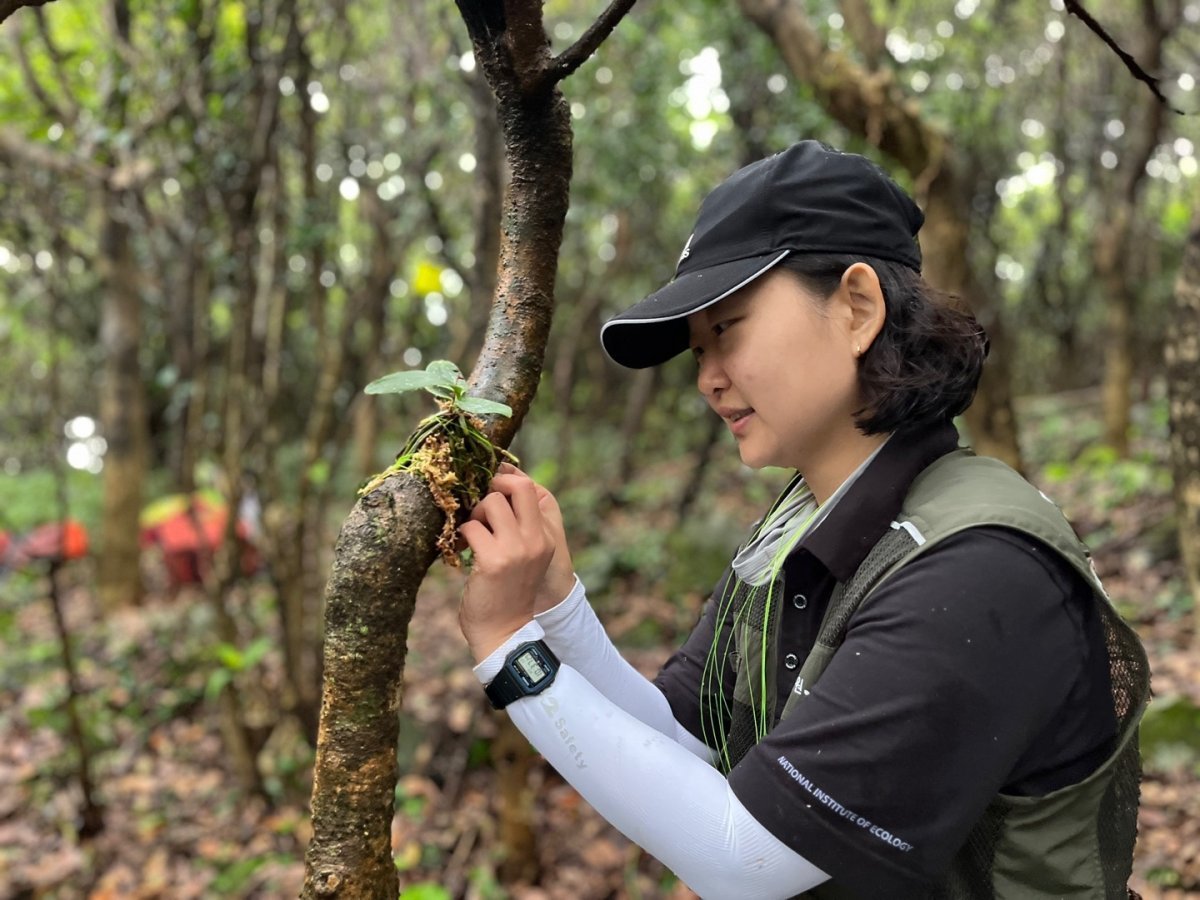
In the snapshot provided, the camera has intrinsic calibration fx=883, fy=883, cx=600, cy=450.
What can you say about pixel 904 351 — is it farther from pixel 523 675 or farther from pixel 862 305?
pixel 523 675

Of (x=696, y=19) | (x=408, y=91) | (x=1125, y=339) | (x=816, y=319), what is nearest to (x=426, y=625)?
(x=408, y=91)

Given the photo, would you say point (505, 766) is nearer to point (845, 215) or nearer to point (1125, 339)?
point (845, 215)

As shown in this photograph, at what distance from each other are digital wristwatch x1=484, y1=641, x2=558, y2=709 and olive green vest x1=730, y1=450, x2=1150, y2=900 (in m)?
0.37

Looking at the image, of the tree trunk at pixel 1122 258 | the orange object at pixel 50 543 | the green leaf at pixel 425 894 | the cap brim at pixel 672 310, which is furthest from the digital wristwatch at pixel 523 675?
the orange object at pixel 50 543

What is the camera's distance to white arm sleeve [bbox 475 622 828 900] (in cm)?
117

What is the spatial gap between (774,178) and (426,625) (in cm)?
615

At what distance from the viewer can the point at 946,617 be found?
1.12m

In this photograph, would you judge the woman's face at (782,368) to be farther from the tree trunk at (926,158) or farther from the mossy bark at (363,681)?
the tree trunk at (926,158)

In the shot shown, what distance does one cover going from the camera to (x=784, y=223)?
1.38m

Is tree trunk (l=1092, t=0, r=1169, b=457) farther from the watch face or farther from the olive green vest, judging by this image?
the watch face

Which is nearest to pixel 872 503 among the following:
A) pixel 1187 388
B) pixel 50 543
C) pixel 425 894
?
pixel 1187 388

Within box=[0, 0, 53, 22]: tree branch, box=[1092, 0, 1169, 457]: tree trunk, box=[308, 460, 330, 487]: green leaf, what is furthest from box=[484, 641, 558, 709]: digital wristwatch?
box=[1092, 0, 1169, 457]: tree trunk

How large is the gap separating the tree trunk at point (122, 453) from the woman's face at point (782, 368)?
7.81 meters

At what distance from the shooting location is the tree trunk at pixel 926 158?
4.34m
